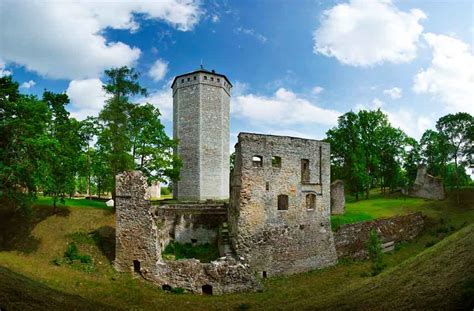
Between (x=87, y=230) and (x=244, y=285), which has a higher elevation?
(x=87, y=230)

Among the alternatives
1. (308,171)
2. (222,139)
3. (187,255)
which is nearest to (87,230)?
(187,255)

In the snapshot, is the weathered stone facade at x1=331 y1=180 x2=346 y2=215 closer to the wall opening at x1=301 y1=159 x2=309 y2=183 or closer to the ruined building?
the ruined building

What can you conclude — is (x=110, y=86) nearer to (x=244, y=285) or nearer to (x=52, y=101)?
(x=52, y=101)

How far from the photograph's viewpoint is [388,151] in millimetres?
38188

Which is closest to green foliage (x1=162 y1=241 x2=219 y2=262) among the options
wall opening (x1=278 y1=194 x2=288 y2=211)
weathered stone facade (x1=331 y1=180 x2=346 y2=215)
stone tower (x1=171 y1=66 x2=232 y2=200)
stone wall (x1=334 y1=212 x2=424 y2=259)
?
wall opening (x1=278 y1=194 x2=288 y2=211)

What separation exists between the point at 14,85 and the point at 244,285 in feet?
56.1

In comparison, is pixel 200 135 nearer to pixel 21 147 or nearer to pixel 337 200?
pixel 337 200

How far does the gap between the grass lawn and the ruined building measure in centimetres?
85

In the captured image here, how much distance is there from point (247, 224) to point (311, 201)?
5.34 m

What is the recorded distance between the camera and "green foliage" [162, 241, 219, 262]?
1998 centimetres

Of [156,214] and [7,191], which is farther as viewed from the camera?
[156,214]

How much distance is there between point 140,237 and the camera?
17.7 meters

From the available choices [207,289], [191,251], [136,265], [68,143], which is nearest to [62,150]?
[68,143]

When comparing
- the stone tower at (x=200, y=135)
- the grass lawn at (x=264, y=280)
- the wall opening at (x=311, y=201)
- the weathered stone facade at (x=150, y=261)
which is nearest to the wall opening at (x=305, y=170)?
the wall opening at (x=311, y=201)
